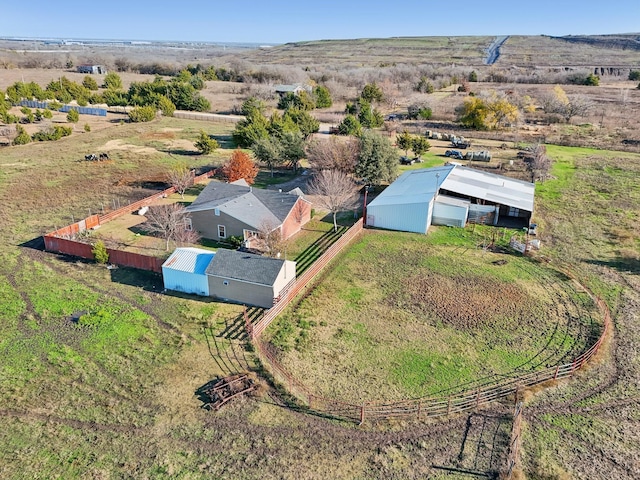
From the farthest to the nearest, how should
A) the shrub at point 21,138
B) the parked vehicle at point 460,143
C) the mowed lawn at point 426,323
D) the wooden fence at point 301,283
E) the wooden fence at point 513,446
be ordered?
the parked vehicle at point 460,143 < the shrub at point 21,138 < the wooden fence at point 301,283 < the mowed lawn at point 426,323 < the wooden fence at point 513,446

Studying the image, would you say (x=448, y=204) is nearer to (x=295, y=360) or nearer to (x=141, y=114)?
(x=295, y=360)

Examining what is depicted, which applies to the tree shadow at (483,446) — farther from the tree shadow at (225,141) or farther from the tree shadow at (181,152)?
the tree shadow at (181,152)

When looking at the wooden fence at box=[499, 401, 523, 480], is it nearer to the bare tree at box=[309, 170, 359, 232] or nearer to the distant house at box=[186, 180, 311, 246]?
the distant house at box=[186, 180, 311, 246]

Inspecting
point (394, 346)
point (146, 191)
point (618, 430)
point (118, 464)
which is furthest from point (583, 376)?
point (146, 191)

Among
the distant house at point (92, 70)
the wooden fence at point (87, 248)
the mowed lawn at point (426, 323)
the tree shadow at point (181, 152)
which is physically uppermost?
the distant house at point (92, 70)

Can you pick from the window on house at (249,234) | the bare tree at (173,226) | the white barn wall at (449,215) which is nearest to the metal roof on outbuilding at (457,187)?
the white barn wall at (449,215)

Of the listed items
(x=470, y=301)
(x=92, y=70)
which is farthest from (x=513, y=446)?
(x=92, y=70)

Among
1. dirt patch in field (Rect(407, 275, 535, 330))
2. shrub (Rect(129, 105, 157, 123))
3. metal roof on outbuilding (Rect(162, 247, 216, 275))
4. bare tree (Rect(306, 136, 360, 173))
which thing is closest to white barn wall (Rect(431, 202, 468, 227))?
dirt patch in field (Rect(407, 275, 535, 330))
